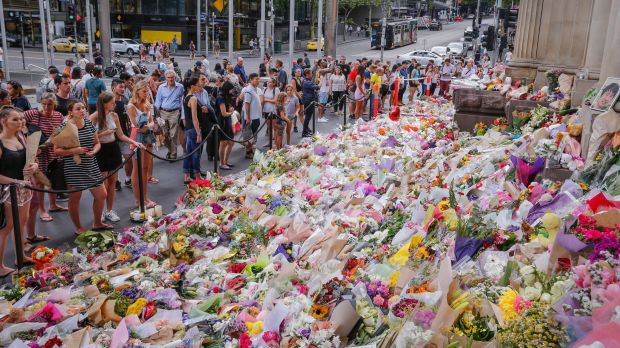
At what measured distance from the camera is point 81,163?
6.96 metres

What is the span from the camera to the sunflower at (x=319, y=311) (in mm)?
4223

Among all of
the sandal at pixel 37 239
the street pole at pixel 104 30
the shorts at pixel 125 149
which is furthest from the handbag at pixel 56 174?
the street pole at pixel 104 30

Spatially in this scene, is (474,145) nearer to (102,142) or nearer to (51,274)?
(102,142)

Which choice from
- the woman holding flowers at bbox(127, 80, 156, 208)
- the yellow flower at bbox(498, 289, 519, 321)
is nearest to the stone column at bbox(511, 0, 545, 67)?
the woman holding flowers at bbox(127, 80, 156, 208)

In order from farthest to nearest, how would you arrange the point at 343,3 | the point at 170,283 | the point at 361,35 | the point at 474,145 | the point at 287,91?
the point at 361,35 < the point at 343,3 < the point at 287,91 < the point at 474,145 < the point at 170,283

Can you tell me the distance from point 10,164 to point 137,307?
7.52 feet

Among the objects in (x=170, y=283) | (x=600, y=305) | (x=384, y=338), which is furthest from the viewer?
(x=170, y=283)

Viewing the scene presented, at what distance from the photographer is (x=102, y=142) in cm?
757

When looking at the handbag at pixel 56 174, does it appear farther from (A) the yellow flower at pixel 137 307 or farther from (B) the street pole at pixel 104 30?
(B) the street pole at pixel 104 30

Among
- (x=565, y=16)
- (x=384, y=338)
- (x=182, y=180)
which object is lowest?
→ (x=182, y=180)

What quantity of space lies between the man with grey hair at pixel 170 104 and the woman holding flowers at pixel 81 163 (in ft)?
9.69

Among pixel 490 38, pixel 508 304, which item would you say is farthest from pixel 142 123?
pixel 490 38

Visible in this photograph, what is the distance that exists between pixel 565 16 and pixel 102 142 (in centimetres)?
878

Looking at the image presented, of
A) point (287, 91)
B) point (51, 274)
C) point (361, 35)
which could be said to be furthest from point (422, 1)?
point (51, 274)
